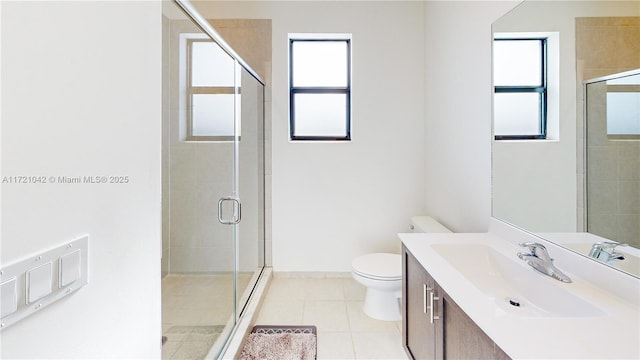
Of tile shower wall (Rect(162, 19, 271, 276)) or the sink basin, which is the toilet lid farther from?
tile shower wall (Rect(162, 19, 271, 276))

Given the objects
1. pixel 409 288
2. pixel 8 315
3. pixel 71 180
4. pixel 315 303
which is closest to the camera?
pixel 8 315

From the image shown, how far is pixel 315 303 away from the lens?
2352 millimetres

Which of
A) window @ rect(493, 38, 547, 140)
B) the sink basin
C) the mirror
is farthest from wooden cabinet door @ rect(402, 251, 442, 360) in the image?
window @ rect(493, 38, 547, 140)

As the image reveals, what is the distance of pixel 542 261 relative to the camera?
1.11 metres

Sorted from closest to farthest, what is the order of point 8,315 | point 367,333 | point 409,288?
point 8,315 → point 409,288 → point 367,333

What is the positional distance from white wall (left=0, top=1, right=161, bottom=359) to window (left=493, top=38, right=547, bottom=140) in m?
1.63

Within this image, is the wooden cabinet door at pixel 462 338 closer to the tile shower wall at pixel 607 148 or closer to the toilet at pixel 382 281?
the tile shower wall at pixel 607 148

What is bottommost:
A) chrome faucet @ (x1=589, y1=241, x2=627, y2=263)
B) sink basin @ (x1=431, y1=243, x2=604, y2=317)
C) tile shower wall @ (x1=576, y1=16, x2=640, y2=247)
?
sink basin @ (x1=431, y1=243, x2=604, y2=317)

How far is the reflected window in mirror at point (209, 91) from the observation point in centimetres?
146

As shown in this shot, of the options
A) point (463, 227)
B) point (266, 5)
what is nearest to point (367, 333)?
point (463, 227)

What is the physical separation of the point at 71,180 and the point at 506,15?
2027 millimetres

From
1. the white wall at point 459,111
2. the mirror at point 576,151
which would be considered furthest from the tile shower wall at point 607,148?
the white wall at point 459,111

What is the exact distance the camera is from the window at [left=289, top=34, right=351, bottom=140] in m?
2.87

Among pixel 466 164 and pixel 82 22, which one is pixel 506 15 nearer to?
pixel 466 164
